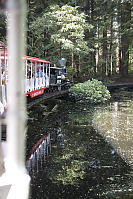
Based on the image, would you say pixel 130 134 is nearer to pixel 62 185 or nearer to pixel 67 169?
pixel 67 169

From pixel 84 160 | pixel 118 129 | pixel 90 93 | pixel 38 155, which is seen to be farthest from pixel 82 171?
pixel 90 93

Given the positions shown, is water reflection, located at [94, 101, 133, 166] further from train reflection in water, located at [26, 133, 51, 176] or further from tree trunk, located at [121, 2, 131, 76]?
tree trunk, located at [121, 2, 131, 76]

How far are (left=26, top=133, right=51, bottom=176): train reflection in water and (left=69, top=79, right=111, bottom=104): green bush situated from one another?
8.75m

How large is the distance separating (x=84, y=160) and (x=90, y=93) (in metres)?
10.6

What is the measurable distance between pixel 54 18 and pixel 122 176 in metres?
14.6

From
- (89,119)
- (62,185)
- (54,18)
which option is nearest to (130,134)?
(89,119)

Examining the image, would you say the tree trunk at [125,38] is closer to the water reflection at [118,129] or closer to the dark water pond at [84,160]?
the water reflection at [118,129]

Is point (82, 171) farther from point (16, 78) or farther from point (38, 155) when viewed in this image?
point (16, 78)

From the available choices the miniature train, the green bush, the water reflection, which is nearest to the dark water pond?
the water reflection

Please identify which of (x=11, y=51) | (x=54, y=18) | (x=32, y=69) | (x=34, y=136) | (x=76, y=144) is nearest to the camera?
(x=11, y=51)

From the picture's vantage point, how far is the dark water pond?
14.9ft

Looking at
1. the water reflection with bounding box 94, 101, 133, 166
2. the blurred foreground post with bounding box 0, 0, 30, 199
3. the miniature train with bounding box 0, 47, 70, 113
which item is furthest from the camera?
the miniature train with bounding box 0, 47, 70, 113

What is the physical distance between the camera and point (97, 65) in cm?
2927

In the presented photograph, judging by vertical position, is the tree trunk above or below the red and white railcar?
above
